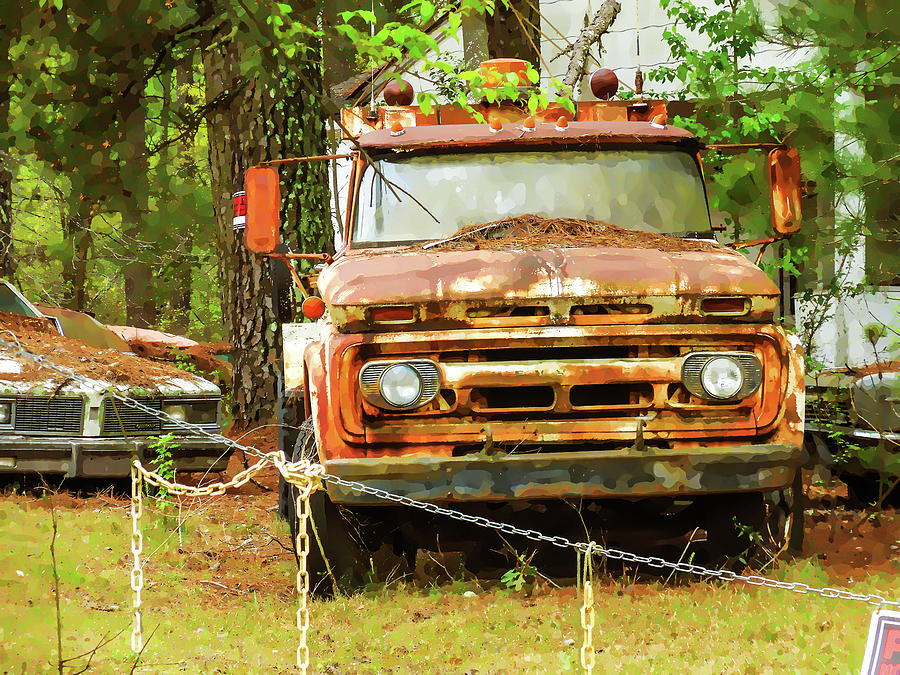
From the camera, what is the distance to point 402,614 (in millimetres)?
5852

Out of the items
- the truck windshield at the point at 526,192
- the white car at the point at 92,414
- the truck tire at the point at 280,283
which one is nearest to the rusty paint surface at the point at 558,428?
the truck windshield at the point at 526,192

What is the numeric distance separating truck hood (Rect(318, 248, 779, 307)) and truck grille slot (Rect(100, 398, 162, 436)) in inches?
160

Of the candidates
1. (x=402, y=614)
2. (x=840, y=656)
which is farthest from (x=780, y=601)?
(x=402, y=614)

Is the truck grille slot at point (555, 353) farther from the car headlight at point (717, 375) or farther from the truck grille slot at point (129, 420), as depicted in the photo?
the truck grille slot at point (129, 420)

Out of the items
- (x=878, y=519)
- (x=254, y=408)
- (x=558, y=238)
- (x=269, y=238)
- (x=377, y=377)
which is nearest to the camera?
(x=377, y=377)

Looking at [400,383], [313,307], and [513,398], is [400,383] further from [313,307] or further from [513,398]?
[313,307]

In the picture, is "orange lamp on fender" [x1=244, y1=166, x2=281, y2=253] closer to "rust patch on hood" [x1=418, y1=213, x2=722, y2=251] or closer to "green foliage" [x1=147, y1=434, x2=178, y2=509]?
"rust patch on hood" [x1=418, y1=213, x2=722, y2=251]

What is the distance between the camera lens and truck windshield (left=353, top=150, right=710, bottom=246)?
668 cm

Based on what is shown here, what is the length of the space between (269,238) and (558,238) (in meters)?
1.67

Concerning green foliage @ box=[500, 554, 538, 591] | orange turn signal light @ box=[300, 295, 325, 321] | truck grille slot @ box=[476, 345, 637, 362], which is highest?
orange turn signal light @ box=[300, 295, 325, 321]

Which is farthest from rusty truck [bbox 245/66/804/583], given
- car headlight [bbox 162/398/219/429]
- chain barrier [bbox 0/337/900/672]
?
car headlight [bbox 162/398/219/429]

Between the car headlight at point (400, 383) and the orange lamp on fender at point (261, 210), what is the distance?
1.49 m

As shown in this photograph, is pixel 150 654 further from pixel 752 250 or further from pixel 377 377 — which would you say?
pixel 752 250

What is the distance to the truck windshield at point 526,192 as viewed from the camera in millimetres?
6680
